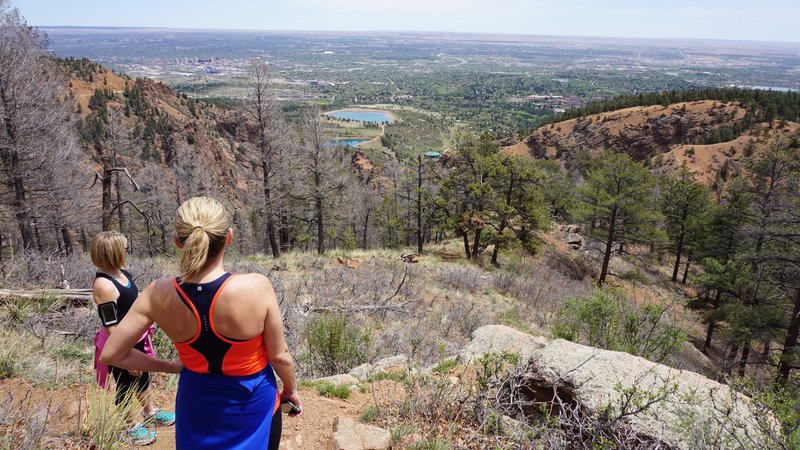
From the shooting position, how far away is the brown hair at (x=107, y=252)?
3.40m

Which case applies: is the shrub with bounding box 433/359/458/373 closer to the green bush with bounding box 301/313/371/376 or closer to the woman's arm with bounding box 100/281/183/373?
the green bush with bounding box 301/313/371/376

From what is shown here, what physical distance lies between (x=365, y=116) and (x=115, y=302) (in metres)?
160

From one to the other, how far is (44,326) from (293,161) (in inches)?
539

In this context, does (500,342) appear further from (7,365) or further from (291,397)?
(7,365)

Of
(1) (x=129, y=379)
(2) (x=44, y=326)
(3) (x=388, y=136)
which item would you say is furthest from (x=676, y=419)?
(3) (x=388, y=136)

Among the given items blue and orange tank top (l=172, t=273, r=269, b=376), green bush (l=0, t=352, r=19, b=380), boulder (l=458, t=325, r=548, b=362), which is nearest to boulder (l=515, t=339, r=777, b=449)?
boulder (l=458, t=325, r=548, b=362)

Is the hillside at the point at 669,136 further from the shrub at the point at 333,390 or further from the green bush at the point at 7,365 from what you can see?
the green bush at the point at 7,365

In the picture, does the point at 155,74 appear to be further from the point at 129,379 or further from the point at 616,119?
the point at 129,379

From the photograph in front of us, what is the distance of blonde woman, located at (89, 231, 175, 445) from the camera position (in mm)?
3316

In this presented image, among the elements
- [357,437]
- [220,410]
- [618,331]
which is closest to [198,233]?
[220,410]

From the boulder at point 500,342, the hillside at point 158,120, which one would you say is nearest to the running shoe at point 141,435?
the boulder at point 500,342

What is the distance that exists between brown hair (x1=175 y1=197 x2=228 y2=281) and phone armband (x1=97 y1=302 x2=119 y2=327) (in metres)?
1.80

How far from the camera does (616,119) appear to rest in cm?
6266

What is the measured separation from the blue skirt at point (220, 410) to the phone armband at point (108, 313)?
1.48 m
